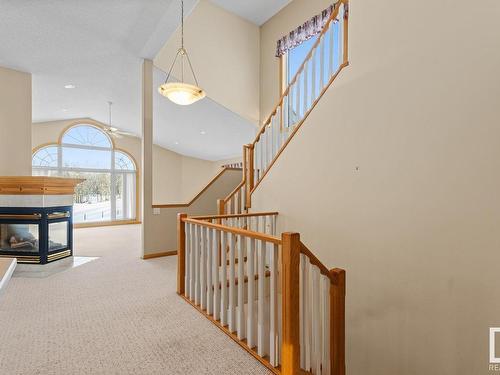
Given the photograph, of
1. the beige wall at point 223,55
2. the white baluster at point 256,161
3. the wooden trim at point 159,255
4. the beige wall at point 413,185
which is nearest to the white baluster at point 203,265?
the beige wall at point 413,185

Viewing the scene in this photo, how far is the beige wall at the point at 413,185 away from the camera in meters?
2.04

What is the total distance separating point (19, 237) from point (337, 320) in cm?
445

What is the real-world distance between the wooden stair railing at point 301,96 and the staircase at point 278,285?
0.05ft

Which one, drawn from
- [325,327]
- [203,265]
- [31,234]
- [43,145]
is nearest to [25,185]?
[31,234]

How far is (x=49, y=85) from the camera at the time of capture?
5.39 metres

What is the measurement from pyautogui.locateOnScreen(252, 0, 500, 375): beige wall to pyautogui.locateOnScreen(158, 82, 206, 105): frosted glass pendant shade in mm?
1528

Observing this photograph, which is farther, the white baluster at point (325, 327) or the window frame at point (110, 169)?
the window frame at point (110, 169)

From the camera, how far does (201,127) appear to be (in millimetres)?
7121

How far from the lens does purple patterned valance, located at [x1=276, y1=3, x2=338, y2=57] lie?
4.95 m

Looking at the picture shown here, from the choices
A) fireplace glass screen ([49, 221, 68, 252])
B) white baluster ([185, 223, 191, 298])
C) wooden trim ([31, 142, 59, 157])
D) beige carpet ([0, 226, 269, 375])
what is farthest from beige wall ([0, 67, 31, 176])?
wooden trim ([31, 142, 59, 157])

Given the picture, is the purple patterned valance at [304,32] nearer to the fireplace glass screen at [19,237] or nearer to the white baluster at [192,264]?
the white baluster at [192,264]

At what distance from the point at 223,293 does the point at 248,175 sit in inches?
95.0

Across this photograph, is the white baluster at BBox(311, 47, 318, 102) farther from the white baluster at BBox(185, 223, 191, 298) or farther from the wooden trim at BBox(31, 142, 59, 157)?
the wooden trim at BBox(31, 142, 59, 157)

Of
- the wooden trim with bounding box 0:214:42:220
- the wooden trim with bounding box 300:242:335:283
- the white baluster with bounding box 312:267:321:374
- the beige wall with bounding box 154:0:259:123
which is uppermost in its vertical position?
the beige wall with bounding box 154:0:259:123
